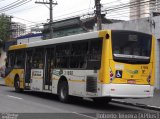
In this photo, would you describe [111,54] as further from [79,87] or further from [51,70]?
[51,70]

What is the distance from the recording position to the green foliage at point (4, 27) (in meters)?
56.7

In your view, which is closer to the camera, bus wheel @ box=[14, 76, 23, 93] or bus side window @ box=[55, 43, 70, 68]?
bus side window @ box=[55, 43, 70, 68]

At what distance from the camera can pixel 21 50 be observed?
2558 centimetres

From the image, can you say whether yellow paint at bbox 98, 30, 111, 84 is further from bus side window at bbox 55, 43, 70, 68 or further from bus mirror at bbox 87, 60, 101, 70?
bus side window at bbox 55, 43, 70, 68

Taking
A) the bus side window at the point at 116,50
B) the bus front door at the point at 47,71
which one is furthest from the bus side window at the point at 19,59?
the bus side window at the point at 116,50

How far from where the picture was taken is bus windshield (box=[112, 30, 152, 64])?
16.9 m

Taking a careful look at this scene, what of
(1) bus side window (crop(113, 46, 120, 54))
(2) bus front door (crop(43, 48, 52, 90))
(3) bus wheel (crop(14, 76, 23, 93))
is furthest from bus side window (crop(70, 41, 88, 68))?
(3) bus wheel (crop(14, 76, 23, 93))

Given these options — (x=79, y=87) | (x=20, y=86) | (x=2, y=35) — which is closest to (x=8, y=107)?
(x=79, y=87)

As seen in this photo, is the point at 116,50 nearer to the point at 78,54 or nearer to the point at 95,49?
the point at 95,49

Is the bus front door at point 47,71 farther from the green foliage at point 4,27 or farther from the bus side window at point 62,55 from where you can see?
the green foliage at point 4,27

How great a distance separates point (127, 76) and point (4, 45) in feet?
145

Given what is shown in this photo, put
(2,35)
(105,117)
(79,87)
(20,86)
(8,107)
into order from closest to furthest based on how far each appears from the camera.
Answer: (105,117)
(8,107)
(79,87)
(20,86)
(2,35)

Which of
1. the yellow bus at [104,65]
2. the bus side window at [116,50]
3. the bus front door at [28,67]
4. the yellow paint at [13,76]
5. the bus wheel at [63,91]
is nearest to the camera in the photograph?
the yellow bus at [104,65]

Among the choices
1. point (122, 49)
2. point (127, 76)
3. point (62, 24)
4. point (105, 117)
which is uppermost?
point (62, 24)
